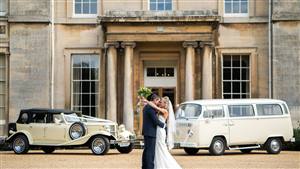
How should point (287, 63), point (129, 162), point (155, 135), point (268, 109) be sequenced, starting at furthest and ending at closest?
point (287, 63), point (268, 109), point (129, 162), point (155, 135)

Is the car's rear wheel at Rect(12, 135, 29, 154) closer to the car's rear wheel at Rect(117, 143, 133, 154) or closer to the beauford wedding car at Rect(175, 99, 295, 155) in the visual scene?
the car's rear wheel at Rect(117, 143, 133, 154)

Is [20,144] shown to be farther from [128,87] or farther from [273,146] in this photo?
[273,146]

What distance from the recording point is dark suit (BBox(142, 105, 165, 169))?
19.5 meters

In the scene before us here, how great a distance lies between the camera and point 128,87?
38.2m

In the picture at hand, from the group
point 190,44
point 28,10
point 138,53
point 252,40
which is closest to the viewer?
point 190,44

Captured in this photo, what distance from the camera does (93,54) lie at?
4022 cm

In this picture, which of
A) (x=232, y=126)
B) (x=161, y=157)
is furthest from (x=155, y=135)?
(x=232, y=126)

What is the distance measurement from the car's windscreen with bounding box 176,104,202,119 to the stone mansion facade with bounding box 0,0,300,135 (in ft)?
20.6

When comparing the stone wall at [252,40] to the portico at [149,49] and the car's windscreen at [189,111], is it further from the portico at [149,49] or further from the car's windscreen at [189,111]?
the car's windscreen at [189,111]

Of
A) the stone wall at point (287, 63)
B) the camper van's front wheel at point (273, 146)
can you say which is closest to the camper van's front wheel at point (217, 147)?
the camper van's front wheel at point (273, 146)

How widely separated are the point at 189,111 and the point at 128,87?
7.24m

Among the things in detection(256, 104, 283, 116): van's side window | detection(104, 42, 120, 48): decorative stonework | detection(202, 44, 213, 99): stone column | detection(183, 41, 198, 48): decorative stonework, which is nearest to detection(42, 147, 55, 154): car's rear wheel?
detection(104, 42, 120, 48): decorative stonework

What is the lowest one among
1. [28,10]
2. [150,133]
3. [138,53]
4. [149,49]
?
Answer: [150,133]

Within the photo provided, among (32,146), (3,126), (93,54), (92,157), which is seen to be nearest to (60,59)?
(93,54)
